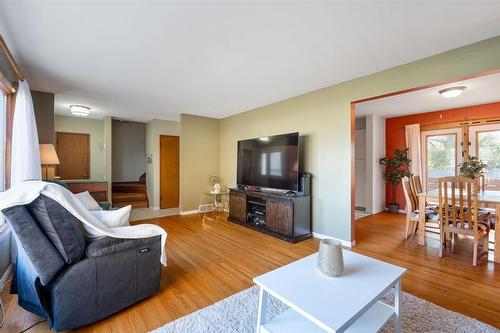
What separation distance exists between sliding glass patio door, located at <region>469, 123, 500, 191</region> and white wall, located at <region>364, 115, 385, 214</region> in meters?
1.74

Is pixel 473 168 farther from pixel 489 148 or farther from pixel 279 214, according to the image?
pixel 279 214

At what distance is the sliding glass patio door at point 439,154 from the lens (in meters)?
4.82

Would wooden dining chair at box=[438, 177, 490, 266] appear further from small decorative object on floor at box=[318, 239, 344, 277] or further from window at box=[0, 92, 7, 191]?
window at box=[0, 92, 7, 191]

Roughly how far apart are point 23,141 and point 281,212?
3.65m

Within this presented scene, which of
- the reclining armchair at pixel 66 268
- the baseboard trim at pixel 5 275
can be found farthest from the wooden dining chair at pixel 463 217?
the baseboard trim at pixel 5 275

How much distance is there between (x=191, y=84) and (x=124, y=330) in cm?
309

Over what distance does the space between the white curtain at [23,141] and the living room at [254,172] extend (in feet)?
0.09

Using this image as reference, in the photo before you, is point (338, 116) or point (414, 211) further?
point (414, 211)

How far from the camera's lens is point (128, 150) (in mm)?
7191

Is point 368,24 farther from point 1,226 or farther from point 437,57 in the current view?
point 1,226

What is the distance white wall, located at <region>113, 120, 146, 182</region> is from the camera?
6.98m

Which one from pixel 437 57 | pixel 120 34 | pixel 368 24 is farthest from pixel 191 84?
pixel 437 57

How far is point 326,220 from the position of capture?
11.7 feet

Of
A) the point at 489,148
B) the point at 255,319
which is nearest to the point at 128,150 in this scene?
the point at 255,319
